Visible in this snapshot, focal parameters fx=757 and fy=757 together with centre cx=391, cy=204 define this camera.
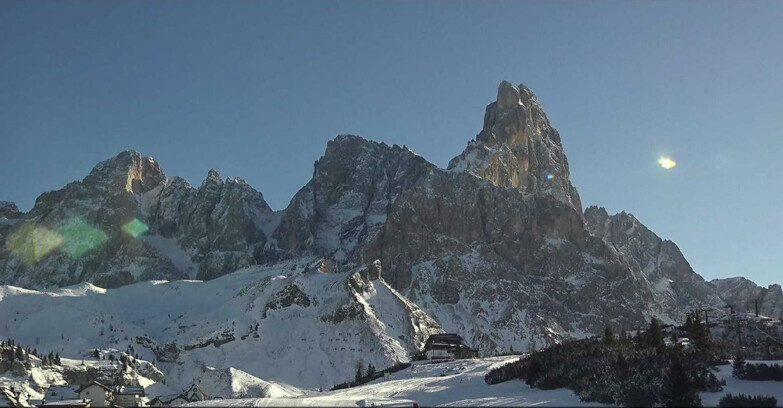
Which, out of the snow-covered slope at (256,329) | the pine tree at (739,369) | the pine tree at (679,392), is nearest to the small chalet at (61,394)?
the snow-covered slope at (256,329)

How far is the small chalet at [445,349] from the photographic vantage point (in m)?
129

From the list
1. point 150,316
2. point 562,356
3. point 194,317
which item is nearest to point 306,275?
point 194,317

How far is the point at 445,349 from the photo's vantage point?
13175 cm

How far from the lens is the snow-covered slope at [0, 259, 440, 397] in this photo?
149 metres

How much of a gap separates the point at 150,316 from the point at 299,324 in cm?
4997

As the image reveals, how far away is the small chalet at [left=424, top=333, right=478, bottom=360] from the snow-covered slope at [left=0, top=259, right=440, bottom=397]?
16508mm

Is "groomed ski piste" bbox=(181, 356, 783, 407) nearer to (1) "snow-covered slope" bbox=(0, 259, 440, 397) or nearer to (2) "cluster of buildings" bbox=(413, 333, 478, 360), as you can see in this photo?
(2) "cluster of buildings" bbox=(413, 333, 478, 360)

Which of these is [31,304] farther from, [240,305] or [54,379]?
[54,379]

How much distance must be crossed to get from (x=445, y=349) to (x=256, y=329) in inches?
1952

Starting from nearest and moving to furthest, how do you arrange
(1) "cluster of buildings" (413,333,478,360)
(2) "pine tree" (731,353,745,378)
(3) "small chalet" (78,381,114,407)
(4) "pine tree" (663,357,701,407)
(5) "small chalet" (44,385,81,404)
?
(4) "pine tree" (663,357,701,407) → (2) "pine tree" (731,353,745,378) → (5) "small chalet" (44,385,81,404) → (3) "small chalet" (78,381,114,407) → (1) "cluster of buildings" (413,333,478,360)

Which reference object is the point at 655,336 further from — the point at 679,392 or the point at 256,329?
the point at 256,329

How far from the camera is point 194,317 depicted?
186 meters

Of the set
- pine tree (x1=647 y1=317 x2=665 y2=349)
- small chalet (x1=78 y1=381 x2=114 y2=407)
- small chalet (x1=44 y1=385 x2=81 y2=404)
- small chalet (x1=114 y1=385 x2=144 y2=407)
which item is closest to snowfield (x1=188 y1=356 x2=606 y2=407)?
pine tree (x1=647 y1=317 x2=665 y2=349)

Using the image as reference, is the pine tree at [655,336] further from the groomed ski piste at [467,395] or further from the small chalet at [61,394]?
the small chalet at [61,394]
